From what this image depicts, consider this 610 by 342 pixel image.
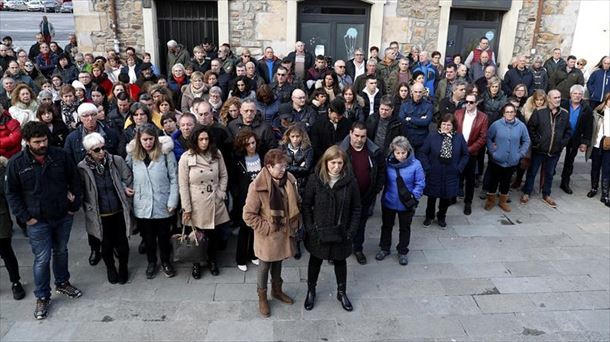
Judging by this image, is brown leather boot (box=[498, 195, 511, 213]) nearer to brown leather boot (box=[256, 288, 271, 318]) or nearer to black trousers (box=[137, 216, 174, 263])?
brown leather boot (box=[256, 288, 271, 318])

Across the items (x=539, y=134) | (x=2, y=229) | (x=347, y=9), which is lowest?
(x=2, y=229)

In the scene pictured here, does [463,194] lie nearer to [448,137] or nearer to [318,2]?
[448,137]

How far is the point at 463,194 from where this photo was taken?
318 inches

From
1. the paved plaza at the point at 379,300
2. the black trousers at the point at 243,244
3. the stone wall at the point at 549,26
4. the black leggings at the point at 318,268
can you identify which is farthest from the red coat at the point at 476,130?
the stone wall at the point at 549,26

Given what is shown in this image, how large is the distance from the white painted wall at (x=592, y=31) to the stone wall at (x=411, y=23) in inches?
139

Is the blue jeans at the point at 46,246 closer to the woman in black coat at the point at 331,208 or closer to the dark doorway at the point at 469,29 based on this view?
the woman in black coat at the point at 331,208

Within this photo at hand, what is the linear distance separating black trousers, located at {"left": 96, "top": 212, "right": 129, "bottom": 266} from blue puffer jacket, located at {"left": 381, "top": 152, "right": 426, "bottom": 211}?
9.65 feet

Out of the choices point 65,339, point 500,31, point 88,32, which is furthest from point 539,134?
point 88,32

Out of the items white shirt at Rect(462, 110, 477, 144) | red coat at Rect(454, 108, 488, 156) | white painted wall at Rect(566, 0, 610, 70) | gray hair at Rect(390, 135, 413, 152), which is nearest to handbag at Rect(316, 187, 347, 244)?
gray hair at Rect(390, 135, 413, 152)

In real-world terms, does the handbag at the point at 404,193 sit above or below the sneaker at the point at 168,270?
above

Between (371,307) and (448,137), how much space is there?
2.60 metres

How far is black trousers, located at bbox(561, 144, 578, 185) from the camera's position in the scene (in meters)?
8.13

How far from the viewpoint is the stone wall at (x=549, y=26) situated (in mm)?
11945

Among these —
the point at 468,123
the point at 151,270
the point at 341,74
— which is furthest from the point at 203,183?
the point at 341,74
